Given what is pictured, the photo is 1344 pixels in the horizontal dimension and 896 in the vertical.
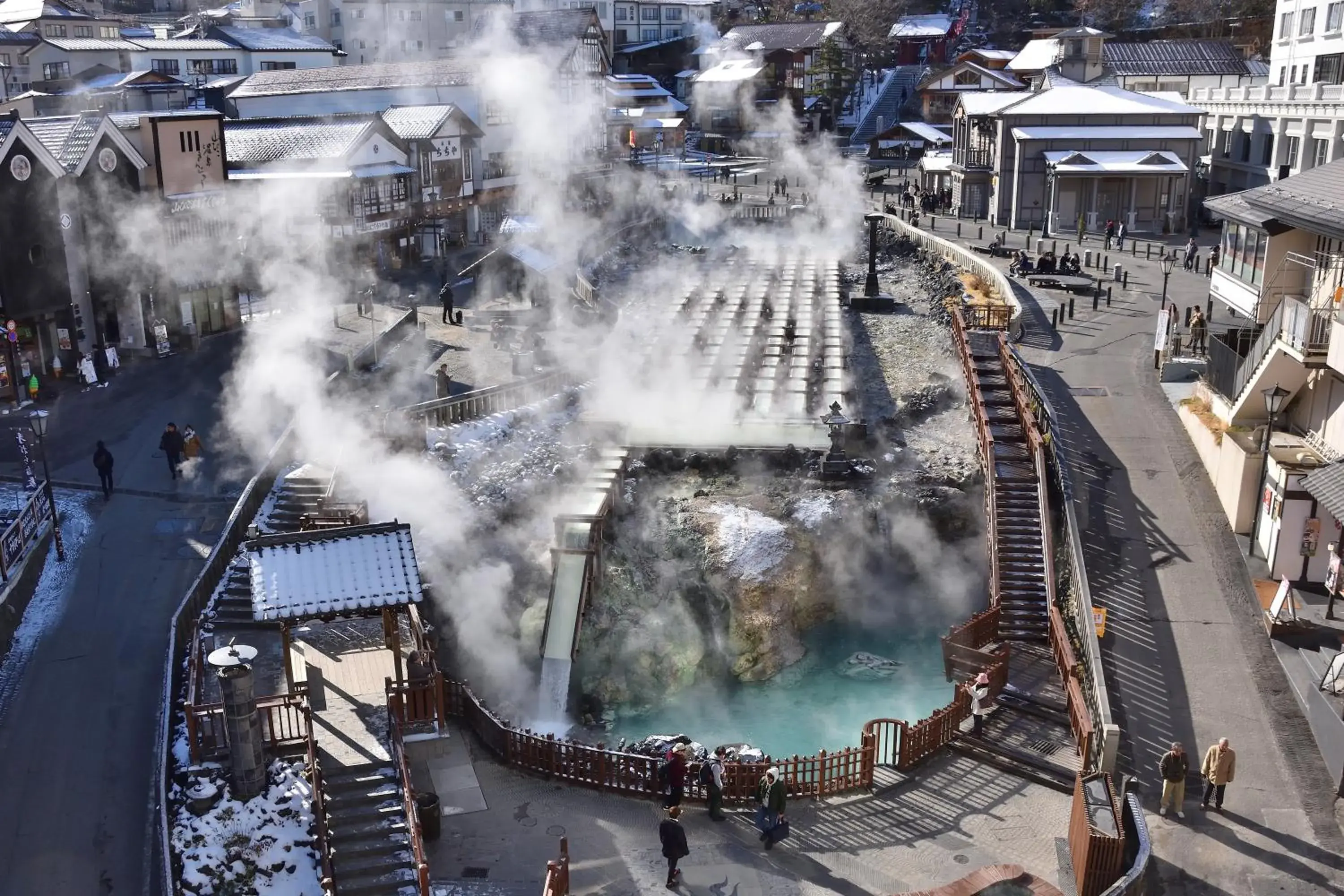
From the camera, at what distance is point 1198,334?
2514 centimetres

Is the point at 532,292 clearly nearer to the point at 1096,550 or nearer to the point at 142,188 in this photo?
the point at 142,188

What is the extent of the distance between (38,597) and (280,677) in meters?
4.85

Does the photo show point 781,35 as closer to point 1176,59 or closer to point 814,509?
point 1176,59

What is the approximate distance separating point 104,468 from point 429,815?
11.4m

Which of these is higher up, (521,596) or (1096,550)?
(1096,550)

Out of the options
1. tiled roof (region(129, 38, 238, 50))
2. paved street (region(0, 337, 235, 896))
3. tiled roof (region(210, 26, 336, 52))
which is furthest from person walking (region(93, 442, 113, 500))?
tiled roof (region(210, 26, 336, 52))

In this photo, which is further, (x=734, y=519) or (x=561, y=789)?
(x=734, y=519)

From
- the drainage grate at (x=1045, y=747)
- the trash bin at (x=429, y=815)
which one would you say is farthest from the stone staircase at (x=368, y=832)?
the drainage grate at (x=1045, y=747)

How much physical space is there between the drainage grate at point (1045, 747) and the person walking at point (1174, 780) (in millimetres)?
1611

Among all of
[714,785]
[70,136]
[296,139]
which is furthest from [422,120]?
[714,785]

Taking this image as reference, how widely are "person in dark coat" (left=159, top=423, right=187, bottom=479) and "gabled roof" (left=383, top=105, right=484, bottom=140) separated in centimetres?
2086

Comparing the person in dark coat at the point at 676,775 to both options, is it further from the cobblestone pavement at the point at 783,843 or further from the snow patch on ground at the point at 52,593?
the snow patch on ground at the point at 52,593

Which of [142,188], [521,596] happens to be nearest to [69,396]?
[142,188]

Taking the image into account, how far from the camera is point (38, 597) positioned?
54.7 feet
